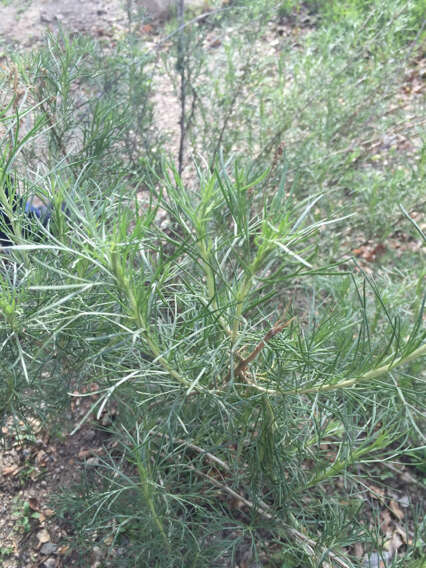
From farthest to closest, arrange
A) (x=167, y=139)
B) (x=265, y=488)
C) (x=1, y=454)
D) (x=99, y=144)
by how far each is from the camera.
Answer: (x=167, y=139) → (x=1, y=454) → (x=265, y=488) → (x=99, y=144)

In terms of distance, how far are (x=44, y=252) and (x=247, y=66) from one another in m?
1.94

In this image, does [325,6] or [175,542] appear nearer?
[175,542]

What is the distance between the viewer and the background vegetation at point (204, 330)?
85 cm

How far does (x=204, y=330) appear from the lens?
37.0 inches

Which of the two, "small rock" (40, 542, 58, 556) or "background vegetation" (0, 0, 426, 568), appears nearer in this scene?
"background vegetation" (0, 0, 426, 568)

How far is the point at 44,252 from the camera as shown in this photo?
1033mm

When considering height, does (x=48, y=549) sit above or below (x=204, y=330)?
below

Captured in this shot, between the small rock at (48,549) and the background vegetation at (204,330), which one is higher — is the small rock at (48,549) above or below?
below

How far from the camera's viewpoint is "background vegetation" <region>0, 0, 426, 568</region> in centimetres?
85

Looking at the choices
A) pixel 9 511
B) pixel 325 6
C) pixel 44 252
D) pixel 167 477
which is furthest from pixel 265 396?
pixel 325 6

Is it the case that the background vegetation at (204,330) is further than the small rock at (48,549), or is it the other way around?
the small rock at (48,549)

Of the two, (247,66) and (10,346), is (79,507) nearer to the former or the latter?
(10,346)

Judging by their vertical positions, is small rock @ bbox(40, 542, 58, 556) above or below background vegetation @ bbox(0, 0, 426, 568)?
below

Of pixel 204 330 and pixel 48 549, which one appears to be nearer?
pixel 204 330
